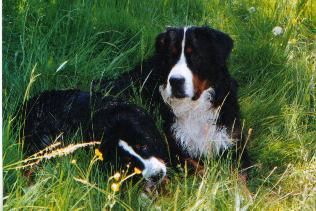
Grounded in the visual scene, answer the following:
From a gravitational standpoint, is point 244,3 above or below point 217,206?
above

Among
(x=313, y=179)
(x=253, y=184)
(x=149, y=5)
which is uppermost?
(x=149, y=5)

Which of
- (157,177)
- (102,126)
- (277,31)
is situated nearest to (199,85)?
(102,126)

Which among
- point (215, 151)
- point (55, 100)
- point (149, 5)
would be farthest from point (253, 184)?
point (149, 5)

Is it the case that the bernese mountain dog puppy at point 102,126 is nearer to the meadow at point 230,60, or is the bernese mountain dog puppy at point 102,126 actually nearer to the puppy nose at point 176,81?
the meadow at point 230,60

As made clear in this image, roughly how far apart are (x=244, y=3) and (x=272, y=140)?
206 centimetres

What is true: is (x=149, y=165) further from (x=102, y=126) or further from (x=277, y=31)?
(x=277, y=31)

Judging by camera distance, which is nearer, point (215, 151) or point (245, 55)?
point (215, 151)

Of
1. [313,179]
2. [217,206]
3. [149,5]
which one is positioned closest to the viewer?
[217,206]

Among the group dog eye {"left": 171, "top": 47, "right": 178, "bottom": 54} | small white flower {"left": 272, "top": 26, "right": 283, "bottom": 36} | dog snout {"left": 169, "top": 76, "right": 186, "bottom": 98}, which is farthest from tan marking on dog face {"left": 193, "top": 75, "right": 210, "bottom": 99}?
small white flower {"left": 272, "top": 26, "right": 283, "bottom": 36}

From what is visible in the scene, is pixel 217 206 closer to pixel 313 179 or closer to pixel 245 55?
pixel 313 179

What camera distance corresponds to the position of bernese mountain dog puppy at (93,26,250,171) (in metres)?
3.94

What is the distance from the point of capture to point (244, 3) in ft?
19.5

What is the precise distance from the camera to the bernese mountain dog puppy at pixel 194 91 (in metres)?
3.94

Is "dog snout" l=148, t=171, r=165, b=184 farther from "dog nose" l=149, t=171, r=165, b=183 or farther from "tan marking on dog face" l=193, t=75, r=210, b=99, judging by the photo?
"tan marking on dog face" l=193, t=75, r=210, b=99
